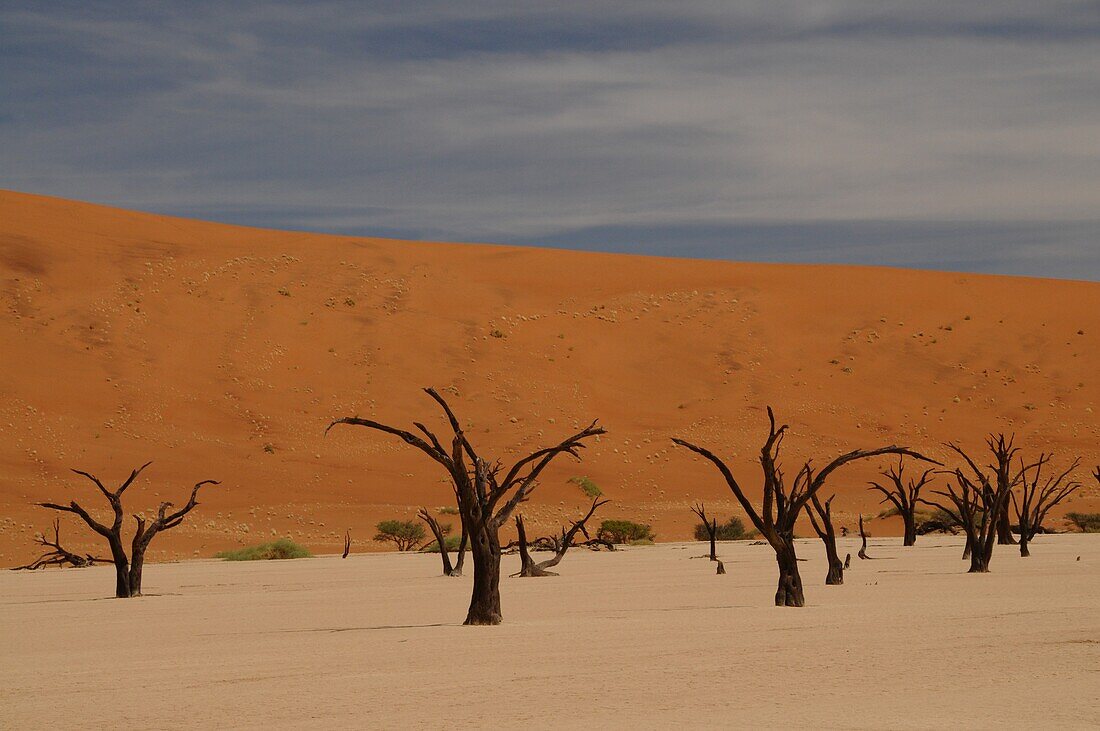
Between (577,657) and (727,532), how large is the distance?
3777cm

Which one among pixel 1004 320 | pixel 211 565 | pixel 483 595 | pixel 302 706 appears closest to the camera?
pixel 302 706

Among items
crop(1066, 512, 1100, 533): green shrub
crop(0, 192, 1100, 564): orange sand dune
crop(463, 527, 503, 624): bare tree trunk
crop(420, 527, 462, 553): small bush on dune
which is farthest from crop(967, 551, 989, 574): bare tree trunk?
crop(0, 192, 1100, 564): orange sand dune

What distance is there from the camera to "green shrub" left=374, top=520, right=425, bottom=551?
148ft

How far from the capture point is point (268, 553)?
134ft

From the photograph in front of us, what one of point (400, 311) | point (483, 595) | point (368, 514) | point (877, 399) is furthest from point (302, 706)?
point (400, 311)

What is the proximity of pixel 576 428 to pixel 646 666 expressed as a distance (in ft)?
159

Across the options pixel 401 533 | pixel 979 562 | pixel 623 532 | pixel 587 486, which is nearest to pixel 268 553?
pixel 401 533

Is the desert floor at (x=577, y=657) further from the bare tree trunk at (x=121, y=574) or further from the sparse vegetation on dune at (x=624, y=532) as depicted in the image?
the sparse vegetation on dune at (x=624, y=532)

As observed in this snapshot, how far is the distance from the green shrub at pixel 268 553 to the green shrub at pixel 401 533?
3.76 meters

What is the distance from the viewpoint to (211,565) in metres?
37.1

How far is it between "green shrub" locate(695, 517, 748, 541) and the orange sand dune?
1.93 meters

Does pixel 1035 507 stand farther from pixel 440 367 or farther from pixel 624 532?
pixel 440 367

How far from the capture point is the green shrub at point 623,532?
46.2 metres

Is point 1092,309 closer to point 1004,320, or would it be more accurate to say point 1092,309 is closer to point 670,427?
point 1004,320
